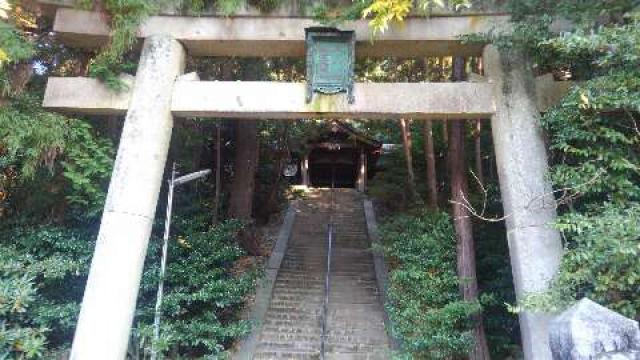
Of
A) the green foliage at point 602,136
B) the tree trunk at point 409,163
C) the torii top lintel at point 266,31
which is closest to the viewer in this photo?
the green foliage at point 602,136

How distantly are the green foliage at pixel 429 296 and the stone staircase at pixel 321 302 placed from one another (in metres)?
0.94

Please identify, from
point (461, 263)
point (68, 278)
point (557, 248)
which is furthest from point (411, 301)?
point (68, 278)

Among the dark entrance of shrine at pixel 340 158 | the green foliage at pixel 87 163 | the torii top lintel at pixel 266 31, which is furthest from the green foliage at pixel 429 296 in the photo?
the dark entrance of shrine at pixel 340 158

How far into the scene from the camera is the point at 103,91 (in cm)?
732

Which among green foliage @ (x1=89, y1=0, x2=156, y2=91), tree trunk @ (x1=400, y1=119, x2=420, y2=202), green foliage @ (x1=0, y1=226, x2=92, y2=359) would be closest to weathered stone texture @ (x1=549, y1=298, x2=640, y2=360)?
green foliage @ (x1=0, y1=226, x2=92, y2=359)

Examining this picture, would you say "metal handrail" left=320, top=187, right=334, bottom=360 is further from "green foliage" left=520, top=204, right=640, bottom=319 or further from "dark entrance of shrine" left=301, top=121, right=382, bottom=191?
"dark entrance of shrine" left=301, top=121, right=382, bottom=191

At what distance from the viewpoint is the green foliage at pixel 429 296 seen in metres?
7.55

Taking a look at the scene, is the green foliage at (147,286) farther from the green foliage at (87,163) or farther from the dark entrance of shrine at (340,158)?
the dark entrance of shrine at (340,158)

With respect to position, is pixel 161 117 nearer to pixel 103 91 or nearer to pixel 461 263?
pixel 103 91

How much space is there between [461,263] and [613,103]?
3.78 m

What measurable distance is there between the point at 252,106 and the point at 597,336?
5.05m

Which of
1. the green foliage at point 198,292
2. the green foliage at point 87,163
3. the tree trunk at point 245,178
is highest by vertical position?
the tree trunk at point 245,178

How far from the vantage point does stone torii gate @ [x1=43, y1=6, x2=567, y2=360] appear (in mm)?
6273

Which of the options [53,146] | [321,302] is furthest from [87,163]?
[321,302]
